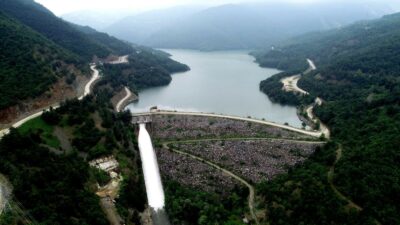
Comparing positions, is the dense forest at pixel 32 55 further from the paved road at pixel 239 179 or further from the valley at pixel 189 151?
the paved road at pixel 239 179

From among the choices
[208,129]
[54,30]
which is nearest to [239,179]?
[208,129]

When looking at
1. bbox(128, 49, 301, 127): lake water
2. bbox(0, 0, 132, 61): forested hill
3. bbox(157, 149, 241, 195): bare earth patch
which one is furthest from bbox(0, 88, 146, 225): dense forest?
bbox(0, 0, 132, 61): forested hill

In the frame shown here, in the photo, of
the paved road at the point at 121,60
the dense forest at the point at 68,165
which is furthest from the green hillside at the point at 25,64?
the paved road at the point at 121,60

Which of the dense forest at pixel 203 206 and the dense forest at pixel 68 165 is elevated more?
the dense forest at pixel 68 165

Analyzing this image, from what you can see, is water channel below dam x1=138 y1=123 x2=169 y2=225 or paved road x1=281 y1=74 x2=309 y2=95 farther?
paved road x1=281 y1=74 x2=309 y2=95

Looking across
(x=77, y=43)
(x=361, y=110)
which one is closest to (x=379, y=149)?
(x=361, y=110)

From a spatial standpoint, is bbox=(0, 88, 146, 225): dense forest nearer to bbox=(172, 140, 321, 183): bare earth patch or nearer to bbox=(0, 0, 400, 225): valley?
bbox=(0, 0, 400, 225): valley

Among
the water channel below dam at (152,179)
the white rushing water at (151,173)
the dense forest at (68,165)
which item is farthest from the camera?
the white rushing water at (151,173)
